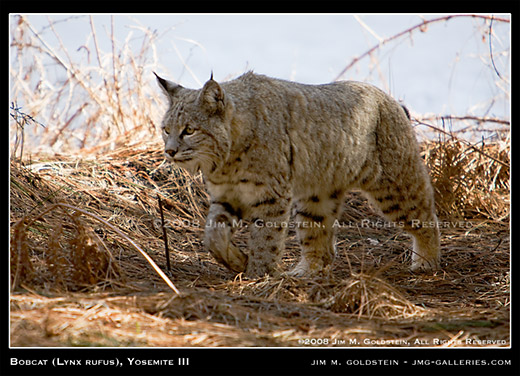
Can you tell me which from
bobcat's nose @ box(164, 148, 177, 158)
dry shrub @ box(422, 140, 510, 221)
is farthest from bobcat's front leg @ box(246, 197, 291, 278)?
dry shrub @ box(422, 140, 510, 221)

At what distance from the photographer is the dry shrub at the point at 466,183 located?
5.79 meters

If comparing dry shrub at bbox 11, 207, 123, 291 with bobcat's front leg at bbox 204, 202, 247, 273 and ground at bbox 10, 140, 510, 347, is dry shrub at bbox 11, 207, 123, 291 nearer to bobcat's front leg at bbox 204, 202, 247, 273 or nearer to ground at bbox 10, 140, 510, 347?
ground at bbox 10, 140, 510, 347

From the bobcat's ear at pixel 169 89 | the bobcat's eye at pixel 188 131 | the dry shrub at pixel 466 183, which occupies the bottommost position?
the dry shrub at pixel 466 183

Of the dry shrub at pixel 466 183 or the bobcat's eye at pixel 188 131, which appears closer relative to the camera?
the bobcat's eye at pixel 188 131

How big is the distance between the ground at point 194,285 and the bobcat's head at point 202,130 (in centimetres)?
74

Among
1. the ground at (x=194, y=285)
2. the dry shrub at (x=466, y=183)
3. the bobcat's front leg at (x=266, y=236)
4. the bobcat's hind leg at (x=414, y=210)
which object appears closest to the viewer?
the ground at (x=194, y=285)

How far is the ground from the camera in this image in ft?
8.52

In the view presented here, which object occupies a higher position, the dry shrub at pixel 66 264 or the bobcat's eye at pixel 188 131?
the bobcat's eye at pixel 188 131

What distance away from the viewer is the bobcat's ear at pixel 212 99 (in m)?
3.99

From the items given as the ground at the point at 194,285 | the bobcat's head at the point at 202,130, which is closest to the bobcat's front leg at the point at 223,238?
the ground at the point at 194,285

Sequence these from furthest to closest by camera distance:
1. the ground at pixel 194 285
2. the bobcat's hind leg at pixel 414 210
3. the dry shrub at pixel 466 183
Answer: the dry shrub at pixel 466 183, the bobcat's hind leg at pixel 414 210, the ground at pixel 194 285

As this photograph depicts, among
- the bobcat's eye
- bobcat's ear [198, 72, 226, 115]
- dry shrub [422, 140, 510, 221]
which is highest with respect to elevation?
bobcat's ear [198, 72, 226, 115]

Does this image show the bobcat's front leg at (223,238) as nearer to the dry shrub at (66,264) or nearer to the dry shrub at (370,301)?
the dry shrub at (66,264)

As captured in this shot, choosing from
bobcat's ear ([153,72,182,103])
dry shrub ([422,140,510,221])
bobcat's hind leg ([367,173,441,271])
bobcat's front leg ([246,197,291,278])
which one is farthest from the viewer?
dry shrub ([422,140,510,221])
